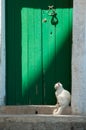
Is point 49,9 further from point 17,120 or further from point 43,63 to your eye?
point 17,120

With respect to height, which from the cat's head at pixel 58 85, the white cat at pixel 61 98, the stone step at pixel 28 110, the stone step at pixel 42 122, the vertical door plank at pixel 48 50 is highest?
the vertical door plank at pixel 48 50

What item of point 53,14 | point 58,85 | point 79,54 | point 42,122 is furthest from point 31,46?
point 42,122

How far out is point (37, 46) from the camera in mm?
8516

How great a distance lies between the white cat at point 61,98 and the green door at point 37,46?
346 mm

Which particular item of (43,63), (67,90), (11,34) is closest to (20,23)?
(11,34)

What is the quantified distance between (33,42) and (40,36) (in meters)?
0.16

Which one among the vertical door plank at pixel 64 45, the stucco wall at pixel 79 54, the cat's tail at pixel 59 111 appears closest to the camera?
the stucco wall at pixel 79 54

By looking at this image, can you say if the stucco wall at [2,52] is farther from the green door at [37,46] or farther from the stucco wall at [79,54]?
the stucco wall at [79,54]

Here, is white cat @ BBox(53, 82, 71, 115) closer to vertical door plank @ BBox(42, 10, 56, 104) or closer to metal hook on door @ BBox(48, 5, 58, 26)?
vertical door plank @ BBox(42, 10, 56, 104)

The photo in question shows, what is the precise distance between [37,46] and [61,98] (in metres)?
1.04

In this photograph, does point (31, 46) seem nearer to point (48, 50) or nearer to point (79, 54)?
point (48, 50)

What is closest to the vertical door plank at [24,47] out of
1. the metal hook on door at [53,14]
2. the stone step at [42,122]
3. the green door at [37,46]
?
the green door at [37,46]

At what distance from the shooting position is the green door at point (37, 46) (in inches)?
334

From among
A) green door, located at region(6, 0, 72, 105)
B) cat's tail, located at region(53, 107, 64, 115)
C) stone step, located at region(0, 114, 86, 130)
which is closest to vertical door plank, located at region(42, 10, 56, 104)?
green door, located at region(6, 0, 72, 105)
